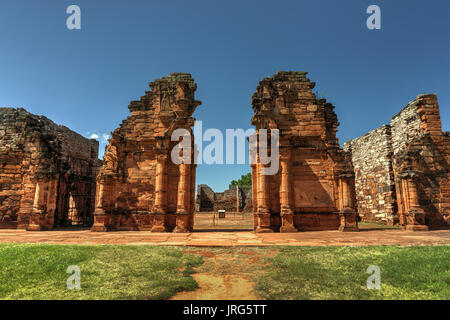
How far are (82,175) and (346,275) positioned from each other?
20.9 meters

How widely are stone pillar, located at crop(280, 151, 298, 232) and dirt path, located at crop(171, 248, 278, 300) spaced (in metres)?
4.62

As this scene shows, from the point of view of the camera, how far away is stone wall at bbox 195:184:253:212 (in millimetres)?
36656

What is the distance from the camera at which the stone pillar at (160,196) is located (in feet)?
35.6

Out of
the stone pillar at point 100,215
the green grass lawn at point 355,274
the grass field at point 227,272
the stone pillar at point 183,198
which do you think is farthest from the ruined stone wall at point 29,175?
the green grass lawn at point 355,274

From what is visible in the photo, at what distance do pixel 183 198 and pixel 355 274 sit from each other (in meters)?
7.96

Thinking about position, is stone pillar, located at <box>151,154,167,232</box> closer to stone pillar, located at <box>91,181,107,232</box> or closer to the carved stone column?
stone pillar, located at <box>91,181,107,232</box>

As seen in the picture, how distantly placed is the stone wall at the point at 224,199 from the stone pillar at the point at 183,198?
25.8 meters

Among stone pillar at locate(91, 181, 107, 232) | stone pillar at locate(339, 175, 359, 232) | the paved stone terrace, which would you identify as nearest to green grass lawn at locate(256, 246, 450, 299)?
the paved stone terrace

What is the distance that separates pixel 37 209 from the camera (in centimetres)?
1282

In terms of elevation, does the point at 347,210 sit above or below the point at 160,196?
below

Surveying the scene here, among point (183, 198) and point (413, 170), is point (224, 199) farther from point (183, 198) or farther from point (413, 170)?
point (413, 170)

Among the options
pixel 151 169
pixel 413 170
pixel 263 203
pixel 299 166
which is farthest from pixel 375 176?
pixel 151 169
